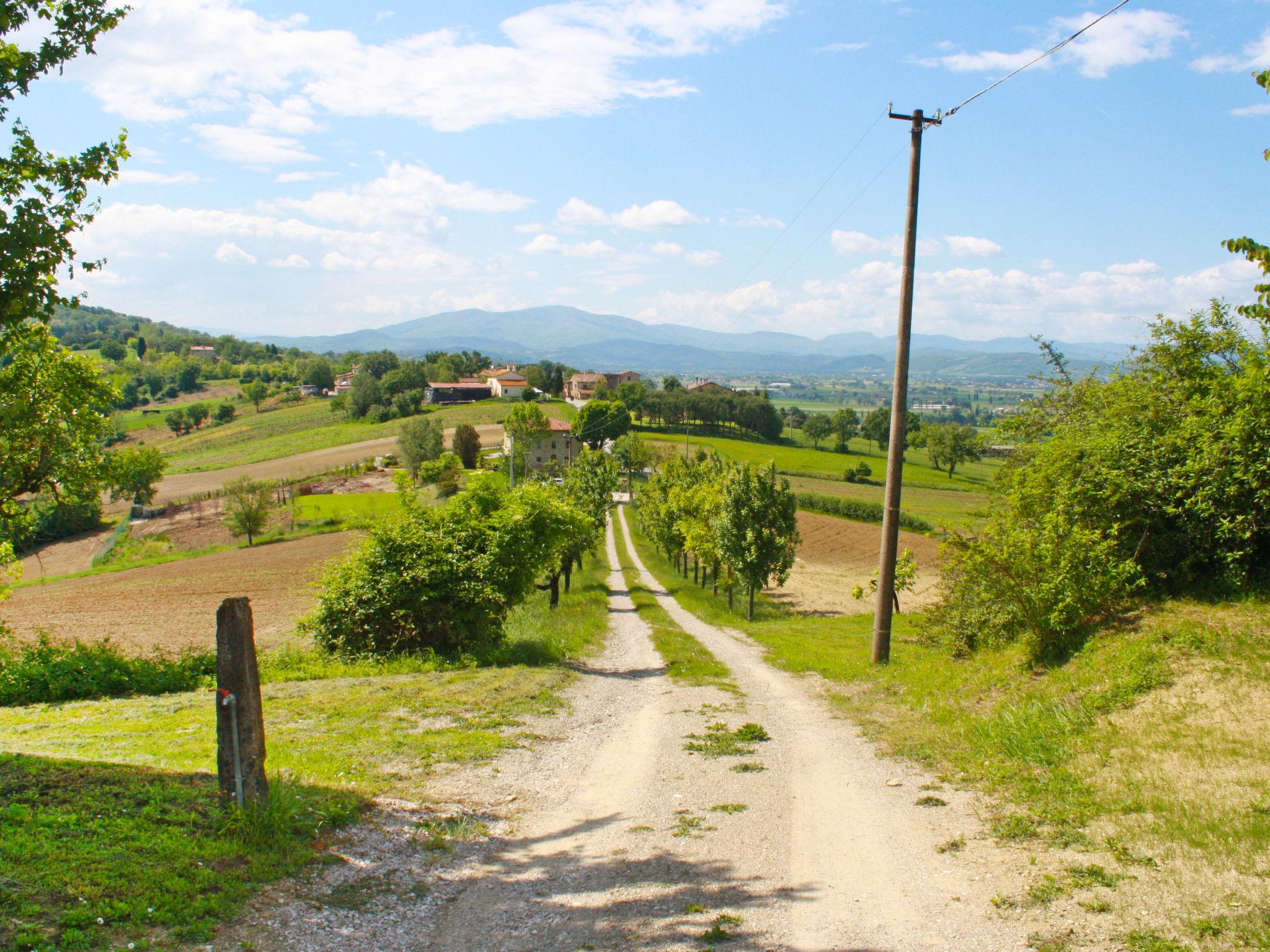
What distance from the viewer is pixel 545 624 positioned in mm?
24234

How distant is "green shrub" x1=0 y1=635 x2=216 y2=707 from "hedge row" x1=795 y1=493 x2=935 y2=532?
6861 centimetres

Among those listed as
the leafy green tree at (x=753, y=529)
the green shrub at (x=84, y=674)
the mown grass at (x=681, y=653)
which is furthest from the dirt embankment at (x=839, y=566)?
the green shrub at (x=84, y=674)

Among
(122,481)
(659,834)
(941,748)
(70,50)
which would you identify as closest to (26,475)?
(122,481)

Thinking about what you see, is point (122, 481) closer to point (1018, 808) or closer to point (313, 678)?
point (313, 678)

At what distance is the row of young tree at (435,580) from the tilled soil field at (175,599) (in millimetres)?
2383

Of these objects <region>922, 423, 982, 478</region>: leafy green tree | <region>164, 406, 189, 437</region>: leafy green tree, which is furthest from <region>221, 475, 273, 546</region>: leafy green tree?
<region>164, 406, 189, 437</region>: leafy green tree

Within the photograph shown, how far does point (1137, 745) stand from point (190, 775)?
10.9m

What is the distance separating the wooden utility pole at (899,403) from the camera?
1598 cm

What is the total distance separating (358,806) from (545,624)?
1588 cm

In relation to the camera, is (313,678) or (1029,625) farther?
(313,678)

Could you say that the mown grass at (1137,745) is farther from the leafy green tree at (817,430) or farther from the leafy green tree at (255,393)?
the leafy green tree at (255,393)

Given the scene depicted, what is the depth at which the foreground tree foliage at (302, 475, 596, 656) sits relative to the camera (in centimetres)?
1809

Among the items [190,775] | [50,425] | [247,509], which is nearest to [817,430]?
[247,509]

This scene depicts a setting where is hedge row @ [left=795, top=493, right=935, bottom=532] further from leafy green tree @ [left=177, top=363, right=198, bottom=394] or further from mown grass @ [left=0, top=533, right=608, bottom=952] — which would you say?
leafy green tree @ [left=177, top=363, right=198, bottom=394]
